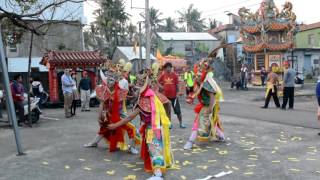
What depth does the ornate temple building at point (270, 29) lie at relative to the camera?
102ft

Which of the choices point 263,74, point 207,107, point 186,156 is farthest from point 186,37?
point 186,156

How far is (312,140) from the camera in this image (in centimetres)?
950

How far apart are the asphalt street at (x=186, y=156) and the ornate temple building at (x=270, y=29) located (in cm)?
1963

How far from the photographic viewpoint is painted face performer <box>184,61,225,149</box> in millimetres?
9055

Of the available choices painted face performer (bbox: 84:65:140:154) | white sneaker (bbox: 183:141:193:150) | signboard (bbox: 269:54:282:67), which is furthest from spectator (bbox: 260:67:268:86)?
painted face performer (bbox: 84:65:140:154)

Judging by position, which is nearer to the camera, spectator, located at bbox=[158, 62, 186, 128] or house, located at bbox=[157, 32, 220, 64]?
spectator, located at bbox=[158, 62, 186, 128]

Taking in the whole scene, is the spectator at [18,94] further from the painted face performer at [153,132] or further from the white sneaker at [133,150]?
the painted face performer at [153,132]


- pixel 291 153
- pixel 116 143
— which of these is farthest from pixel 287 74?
pixel 116 143

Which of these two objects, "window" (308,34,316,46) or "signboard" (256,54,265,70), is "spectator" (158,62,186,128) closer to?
"signboard" (256,54,265,70)

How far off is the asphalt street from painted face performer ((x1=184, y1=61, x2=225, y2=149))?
257 millimetres

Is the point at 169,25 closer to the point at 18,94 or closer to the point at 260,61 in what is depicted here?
the point at 260,61

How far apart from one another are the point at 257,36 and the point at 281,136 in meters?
22.5

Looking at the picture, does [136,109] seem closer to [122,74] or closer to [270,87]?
[122,74]

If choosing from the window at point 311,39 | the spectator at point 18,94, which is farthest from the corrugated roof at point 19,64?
the window at point 311,39
